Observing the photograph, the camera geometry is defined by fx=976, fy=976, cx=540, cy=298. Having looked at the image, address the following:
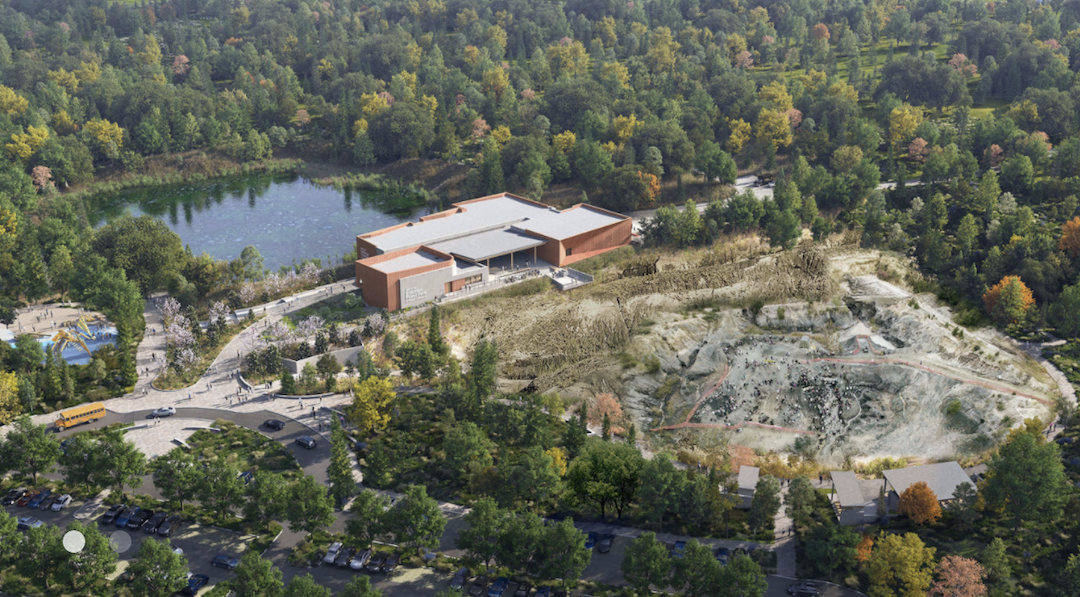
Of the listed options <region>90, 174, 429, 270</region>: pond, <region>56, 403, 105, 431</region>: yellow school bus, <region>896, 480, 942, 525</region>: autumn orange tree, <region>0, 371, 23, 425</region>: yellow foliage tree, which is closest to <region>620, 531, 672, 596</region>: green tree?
<region>896, 480, 942, 525</region>: autumn orange tree

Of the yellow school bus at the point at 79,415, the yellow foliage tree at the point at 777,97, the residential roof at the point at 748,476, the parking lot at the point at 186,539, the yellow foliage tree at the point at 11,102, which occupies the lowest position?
the parking lot at the point at 186,539

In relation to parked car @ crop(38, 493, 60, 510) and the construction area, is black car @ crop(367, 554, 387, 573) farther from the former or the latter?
parked car @ crop(38, 493, 60, 510)

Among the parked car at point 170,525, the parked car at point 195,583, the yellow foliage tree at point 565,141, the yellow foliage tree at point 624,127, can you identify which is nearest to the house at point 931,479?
the parked car at point 195,583

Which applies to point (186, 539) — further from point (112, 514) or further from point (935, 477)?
point (935, 477)

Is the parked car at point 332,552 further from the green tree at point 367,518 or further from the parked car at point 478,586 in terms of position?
the parked car at point 478,586

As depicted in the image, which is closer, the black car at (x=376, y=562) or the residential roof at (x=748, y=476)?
the black car at (x=376, y=562)

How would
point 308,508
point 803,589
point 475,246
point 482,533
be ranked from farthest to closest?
point 475,246, point 308,508, point 482,533, point 803,589

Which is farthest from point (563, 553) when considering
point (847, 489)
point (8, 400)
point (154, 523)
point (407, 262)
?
point (407, 262)
